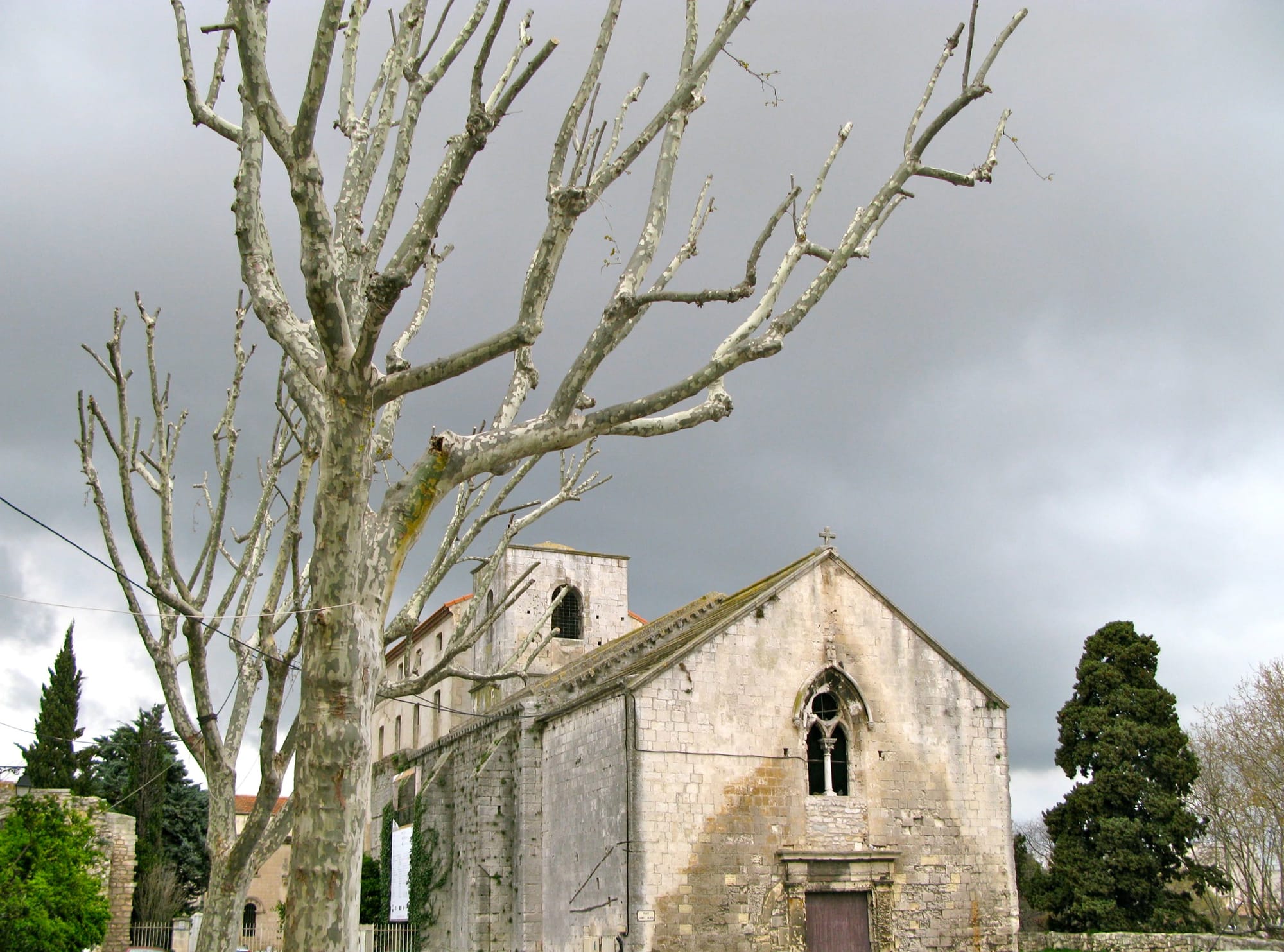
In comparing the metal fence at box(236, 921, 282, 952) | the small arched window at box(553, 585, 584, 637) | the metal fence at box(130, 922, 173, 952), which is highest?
the small arched window at box(553, 585, 584, 637)

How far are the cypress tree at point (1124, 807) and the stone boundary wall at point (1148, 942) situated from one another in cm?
114

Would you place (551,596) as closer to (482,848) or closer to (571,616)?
(571,616)

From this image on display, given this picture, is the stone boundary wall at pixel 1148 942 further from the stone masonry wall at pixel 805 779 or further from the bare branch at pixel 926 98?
the bare branch at pixel 926 98

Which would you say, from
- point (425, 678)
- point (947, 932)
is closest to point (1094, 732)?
point (947, 932)

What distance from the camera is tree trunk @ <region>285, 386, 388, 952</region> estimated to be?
5762 mm

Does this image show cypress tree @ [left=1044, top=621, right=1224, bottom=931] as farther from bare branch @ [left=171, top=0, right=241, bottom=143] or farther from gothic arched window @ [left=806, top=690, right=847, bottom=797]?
bare branch @ [left=171, top=0, right=241, bottom=143]

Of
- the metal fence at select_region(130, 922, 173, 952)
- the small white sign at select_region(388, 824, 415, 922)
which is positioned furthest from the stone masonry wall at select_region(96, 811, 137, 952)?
the metal fence at select_region(130, 922, 173, 952)

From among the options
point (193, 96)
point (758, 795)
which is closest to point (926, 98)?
point (193, 96)

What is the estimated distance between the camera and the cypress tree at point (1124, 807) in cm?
2598

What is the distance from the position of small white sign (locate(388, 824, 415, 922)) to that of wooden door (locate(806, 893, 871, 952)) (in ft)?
34.3

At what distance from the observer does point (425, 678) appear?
1124 centimetres

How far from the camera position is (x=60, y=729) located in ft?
109

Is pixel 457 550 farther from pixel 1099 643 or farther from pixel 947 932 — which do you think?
pixel 1099 643

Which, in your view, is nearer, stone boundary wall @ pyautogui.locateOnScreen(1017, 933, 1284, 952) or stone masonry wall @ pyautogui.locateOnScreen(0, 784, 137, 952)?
stone boundary wall @ pyautogui.locateOnScreen(1017, 933, 1284, 952)
